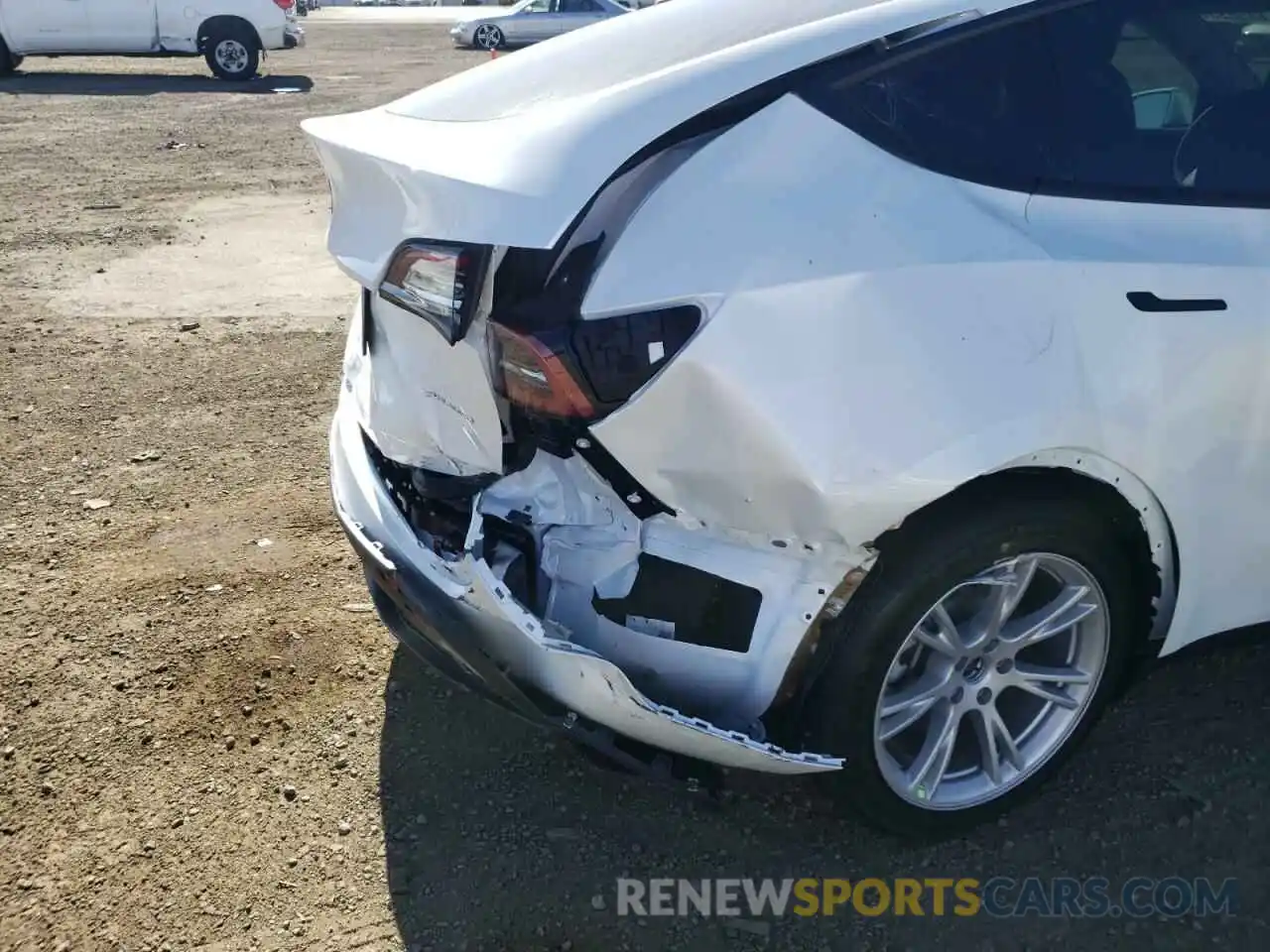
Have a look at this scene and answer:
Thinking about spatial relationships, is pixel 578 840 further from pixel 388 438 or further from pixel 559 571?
pixel 388 438

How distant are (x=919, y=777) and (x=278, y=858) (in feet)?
4.78

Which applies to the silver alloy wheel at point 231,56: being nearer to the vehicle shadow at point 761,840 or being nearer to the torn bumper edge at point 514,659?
the vehicle shadow at point 761,840

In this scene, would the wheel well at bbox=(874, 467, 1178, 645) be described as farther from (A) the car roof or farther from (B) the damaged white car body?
(A) the car roof

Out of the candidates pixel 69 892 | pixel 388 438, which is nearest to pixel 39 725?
pixel 69 892

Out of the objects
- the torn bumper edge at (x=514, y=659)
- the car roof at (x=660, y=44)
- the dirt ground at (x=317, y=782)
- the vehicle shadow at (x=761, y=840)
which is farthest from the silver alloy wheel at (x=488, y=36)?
the torn bumper edge at (x=514, y=659)

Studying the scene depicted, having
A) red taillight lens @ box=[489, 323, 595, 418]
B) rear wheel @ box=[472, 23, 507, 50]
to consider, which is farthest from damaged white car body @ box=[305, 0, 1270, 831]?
rear wheel @ box=[472, 23, 507, 50]

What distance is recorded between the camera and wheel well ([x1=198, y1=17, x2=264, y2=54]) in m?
17.7

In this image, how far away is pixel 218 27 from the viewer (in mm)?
17703

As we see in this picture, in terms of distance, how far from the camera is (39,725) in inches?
117

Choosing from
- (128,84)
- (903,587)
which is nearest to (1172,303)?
(903,587)

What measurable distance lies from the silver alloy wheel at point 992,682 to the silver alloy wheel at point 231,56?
18.1 meters

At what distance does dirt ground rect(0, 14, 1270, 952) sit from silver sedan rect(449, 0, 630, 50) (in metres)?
22.2

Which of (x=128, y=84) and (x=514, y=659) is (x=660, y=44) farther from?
(x=128, y=84)

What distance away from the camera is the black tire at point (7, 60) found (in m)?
17.8
